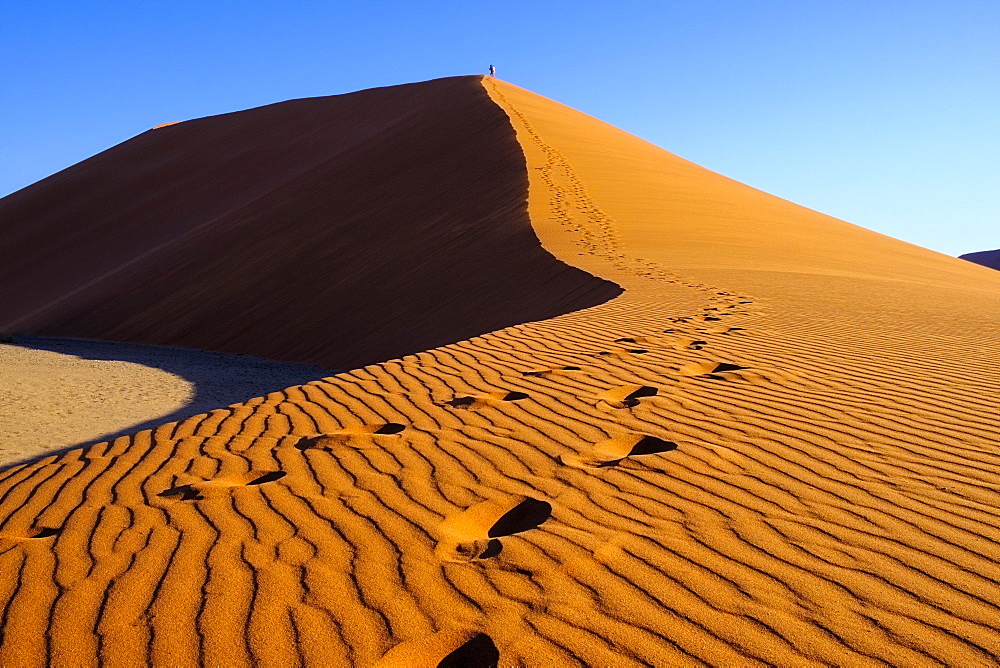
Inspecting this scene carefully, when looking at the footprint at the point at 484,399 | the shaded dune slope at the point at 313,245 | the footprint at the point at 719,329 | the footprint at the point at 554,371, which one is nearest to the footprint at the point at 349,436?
the footprint at the point at 484,399

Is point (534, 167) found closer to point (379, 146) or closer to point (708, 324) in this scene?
point (379, 146)

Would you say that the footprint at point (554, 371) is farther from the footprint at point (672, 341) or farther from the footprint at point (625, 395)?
the footprint at point (672, 341)

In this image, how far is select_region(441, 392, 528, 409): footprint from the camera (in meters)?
5.15

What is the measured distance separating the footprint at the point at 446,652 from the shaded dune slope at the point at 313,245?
26.5 feet

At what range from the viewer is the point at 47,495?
13.0 ft

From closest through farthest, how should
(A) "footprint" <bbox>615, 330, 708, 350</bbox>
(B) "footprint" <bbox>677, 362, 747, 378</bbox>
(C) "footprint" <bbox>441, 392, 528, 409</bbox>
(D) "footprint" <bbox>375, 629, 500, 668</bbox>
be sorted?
1. (D) "footprint" <bbox>375, 629, 500, 668</bbox>
2. (C) "footprint" <bbox>441, 392, 528, 409</bbox>
3. (B) "footprint" <bbox>677, 362, 747, 378</bbox>
4. (A) "footprint" <bbox>615, 330, 708, 350</bbox>

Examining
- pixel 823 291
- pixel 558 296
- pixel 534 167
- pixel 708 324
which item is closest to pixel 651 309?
pixel 708 324

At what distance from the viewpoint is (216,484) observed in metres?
3.84

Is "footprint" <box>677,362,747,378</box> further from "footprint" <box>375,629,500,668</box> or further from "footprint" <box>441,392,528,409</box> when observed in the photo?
"footprint" <box>375,629,500,668</box>

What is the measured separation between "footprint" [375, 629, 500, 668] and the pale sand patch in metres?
6.69

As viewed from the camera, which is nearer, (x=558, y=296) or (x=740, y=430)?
(x=740, y=430)

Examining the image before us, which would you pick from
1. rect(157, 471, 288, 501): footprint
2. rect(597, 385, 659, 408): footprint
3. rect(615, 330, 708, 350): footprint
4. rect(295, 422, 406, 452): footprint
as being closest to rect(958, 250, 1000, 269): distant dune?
rect(615, 330, 708, 350): footprint

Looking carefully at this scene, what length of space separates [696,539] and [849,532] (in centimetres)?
57

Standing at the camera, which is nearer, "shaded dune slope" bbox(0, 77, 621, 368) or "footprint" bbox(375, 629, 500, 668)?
"footprint" bbox(375, 629, 500, 668)
